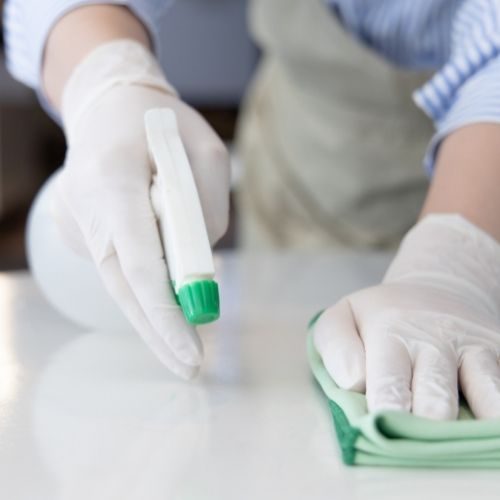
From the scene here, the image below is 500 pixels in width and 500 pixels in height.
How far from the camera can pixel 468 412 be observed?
600 mm

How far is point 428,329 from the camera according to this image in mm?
660

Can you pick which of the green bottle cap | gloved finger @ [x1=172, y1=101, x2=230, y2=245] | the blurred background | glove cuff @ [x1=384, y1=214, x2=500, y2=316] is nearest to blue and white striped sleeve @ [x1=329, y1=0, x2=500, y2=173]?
glove cuff @ [x1=384, y1=214, x2=500, y2=316]

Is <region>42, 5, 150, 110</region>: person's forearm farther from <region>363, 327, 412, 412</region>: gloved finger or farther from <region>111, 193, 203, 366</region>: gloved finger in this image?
<region>363, 327, 412, 412</region>: gloved finger

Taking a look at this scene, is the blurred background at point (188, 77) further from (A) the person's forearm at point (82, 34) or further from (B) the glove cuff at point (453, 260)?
(B) the glove cuff at point (453, 260)

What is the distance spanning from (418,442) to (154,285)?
0.77 ft

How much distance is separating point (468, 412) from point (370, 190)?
106 centimetres

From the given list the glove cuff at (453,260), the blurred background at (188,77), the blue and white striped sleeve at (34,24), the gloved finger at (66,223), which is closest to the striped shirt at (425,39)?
the blue and white striped sleeve at (34,24)

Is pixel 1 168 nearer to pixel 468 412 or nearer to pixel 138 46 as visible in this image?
pixel 138 46

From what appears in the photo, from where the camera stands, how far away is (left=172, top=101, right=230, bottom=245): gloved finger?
29.2 inches

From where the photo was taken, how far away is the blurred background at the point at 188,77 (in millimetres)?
3982

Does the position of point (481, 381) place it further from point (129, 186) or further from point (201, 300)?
point (129, 186)

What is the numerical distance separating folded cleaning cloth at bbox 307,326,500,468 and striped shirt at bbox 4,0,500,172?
37 centimetres

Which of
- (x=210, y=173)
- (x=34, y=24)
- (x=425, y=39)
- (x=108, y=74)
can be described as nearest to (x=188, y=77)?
(x=425, y=39)

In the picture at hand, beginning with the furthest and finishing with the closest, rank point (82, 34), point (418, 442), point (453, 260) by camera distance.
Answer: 1. point (82, 34)
2. point (453, 260)
3. point (418, 442)
